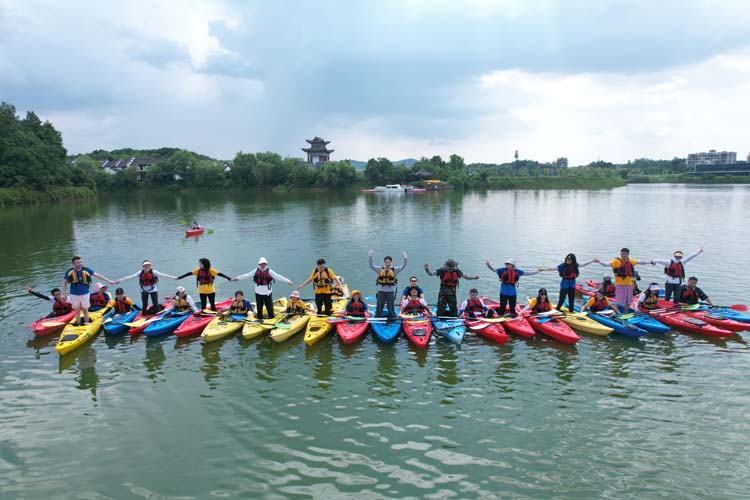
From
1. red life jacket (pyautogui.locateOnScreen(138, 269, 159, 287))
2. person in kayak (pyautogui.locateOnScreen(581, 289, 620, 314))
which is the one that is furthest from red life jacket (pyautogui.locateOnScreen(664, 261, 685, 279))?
red life jacket (pyautogui.locateOnScreen(138, 269, 159, 287))

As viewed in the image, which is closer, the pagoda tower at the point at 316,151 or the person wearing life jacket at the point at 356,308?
the person wearing life jacket at the point at 356,308

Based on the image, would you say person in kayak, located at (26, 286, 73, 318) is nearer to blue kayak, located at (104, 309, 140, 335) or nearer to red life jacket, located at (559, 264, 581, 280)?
blue kayak, located at (104, 309, 140, 335)

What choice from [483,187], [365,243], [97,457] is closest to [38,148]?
[365,243]

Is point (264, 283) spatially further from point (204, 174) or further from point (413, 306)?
point (204, 174)

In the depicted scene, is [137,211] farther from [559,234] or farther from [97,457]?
[97,457]

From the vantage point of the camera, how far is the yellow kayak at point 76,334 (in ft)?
41.2

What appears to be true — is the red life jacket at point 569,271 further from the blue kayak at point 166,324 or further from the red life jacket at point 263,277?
the blue kayak at point 166,324

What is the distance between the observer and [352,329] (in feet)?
44.8

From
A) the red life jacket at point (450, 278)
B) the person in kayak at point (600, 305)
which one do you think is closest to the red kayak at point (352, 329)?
the red life jacket at point (450, 278)

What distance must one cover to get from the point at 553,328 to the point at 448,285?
11.2 ft

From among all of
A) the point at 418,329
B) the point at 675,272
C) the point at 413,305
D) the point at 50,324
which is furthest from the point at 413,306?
the point at 50,324

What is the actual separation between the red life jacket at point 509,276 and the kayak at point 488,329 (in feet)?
4.68

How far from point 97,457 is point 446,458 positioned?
6.52 m

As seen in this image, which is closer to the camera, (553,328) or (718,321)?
(553,328)
